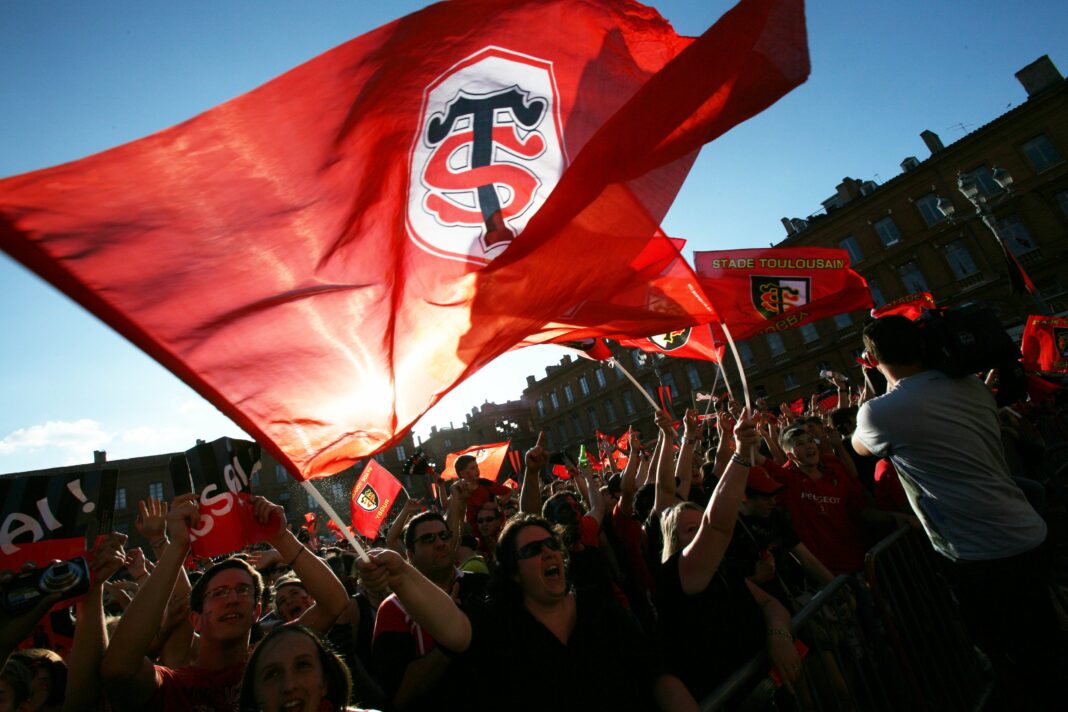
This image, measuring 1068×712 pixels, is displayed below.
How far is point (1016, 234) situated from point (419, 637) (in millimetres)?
38308

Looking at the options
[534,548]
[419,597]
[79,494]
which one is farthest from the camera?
[79,494]

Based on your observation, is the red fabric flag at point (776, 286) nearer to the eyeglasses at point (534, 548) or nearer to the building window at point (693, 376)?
the eyeglasses at point (534, 548)

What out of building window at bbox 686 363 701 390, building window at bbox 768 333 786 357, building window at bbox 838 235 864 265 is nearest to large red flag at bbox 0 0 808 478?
building window at bbox 838 235 864 265

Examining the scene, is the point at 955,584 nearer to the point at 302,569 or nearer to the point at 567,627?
the point at 567,627

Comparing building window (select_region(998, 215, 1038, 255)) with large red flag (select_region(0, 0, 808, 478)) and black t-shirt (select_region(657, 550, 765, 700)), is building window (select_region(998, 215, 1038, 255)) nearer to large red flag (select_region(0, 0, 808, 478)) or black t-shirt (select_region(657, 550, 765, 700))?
large red flag (select_region(0, 0, 808, 478))

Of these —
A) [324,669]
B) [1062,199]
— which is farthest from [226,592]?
[1062,199]

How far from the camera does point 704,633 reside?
8.29ft

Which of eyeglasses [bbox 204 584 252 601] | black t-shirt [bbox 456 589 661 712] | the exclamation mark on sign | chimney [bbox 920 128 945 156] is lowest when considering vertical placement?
black t-shirt [bbox 456 589 661 712]

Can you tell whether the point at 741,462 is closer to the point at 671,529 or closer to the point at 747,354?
the point at 671,529

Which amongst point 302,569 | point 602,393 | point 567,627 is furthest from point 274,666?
point 602,393

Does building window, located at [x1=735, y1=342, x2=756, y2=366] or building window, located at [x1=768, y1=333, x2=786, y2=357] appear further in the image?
building window, located at [x1=735, y1=342, x2=756, y2=366]

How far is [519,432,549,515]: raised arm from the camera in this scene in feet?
13.4

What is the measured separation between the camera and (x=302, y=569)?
2.63 metres

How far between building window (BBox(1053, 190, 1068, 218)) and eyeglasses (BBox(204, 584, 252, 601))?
1516 inches
